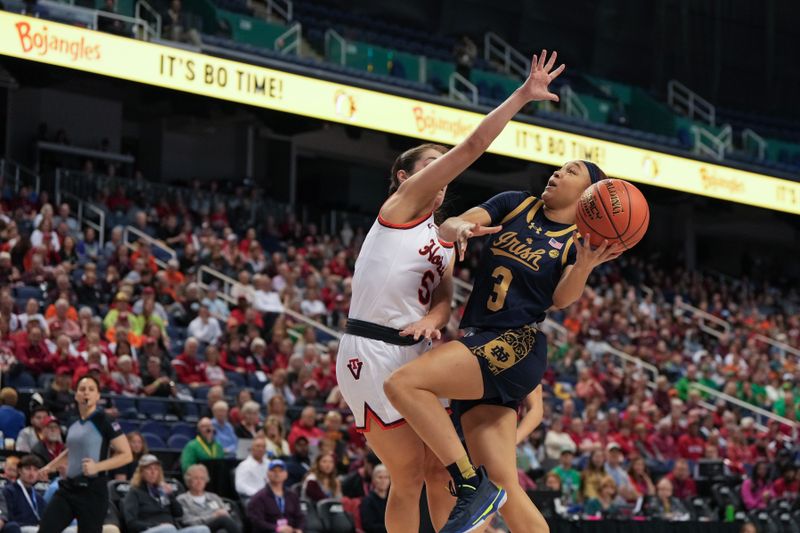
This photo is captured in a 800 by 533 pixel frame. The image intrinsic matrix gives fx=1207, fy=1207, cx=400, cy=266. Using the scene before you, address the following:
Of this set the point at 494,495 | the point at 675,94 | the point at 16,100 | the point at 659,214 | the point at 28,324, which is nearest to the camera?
the point at 494,495

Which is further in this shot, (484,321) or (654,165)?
(654,165)

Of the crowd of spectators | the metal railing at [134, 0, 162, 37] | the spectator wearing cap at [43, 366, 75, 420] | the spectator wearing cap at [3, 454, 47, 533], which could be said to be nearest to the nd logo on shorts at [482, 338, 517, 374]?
the crowd of spectators

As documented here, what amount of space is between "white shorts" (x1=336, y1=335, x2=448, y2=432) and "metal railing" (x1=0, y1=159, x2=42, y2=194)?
587 inches

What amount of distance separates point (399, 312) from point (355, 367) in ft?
1.12

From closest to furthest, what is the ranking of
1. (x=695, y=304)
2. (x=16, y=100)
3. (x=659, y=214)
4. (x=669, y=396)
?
1. (x=669, y=396)
2. (x=16, y=100)
3. (x=695, y=304)
4. (x=659, y=214)

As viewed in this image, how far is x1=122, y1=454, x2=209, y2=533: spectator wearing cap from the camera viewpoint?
10.7 meters

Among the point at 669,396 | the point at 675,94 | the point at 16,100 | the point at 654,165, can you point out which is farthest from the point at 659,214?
the point at 16,100

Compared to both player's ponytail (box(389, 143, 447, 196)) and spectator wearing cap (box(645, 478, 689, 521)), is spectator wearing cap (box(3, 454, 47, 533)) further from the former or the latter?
spectator wearing cap (box(645, 478, 689, 521))

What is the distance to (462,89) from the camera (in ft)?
82.8

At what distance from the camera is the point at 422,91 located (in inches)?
929

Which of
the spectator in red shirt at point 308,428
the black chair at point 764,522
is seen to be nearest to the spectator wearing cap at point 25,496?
the spectator in red shirt at point 308,428

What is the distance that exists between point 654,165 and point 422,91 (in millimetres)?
5555

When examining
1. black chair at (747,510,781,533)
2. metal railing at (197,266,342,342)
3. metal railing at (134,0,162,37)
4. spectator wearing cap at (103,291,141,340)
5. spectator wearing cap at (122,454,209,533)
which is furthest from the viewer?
metal railing at (134,0,162,37)

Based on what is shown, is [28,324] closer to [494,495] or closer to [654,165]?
[494,495]
